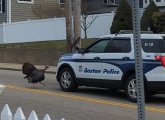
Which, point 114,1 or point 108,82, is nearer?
point 108,82

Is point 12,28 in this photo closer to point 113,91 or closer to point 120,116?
point 113,91

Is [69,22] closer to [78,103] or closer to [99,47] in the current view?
[99,47]

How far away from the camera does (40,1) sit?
1767 inches

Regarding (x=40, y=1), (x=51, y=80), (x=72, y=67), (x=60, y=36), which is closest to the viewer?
(x=72, y=67)

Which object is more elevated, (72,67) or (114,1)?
(114,1)

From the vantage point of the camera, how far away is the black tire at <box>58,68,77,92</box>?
48.6 feet

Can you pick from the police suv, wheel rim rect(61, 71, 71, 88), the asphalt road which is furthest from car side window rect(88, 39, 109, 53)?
the asphalt road

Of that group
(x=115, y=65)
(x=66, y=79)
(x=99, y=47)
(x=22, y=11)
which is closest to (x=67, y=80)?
(x=66, y=79)

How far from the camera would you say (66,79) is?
49.5 ft

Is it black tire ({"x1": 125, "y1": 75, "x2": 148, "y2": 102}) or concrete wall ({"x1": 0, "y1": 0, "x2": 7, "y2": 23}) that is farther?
concrete wall ({"x1": 0, "y1": 0, "x2": 7, "y2": 23})

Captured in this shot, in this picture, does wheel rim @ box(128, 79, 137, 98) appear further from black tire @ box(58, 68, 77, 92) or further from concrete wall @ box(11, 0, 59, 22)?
concrete wall @ box(11, 0, 59, 22)

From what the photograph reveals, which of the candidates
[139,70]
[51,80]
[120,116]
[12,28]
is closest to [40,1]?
[12,28]

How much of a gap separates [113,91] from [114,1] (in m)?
37.6

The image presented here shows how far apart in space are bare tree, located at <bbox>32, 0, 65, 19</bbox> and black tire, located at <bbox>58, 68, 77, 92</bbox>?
1121 inches
